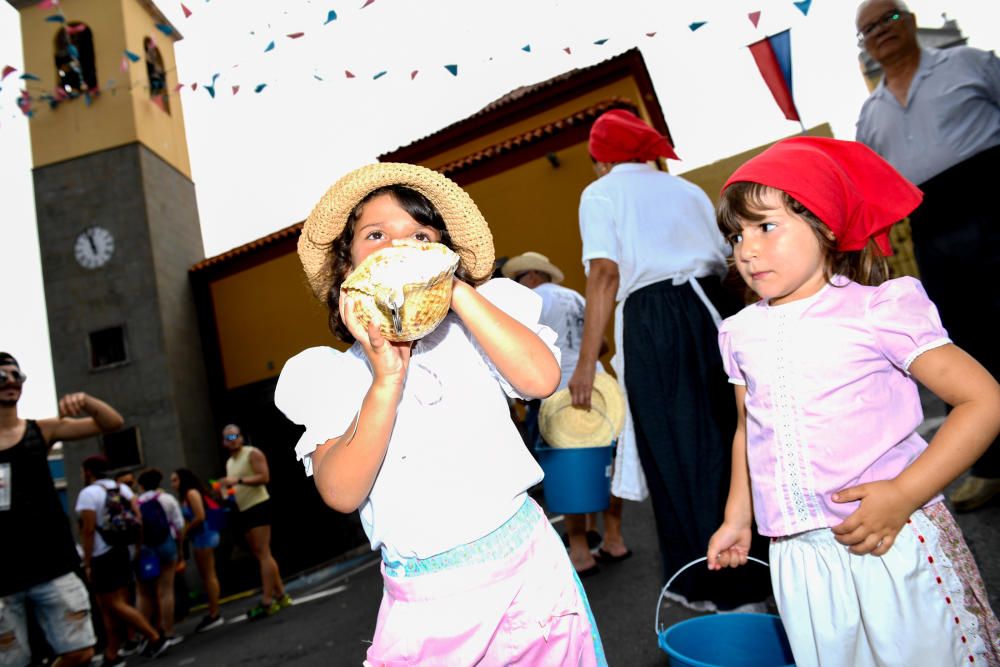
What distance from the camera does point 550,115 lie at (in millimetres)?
15500

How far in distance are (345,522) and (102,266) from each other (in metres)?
10.3

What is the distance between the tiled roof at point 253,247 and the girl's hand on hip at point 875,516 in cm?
1559

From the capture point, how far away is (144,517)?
283 inches

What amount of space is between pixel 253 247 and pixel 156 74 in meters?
6.11

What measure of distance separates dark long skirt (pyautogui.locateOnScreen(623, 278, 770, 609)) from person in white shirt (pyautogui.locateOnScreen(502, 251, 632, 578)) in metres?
1.06

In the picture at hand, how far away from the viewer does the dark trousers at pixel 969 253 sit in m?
3.02

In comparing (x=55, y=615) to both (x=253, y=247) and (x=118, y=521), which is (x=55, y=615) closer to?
(x=118, y=521)

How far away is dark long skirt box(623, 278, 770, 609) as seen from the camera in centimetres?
259

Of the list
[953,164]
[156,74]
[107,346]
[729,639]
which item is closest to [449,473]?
[729,639]

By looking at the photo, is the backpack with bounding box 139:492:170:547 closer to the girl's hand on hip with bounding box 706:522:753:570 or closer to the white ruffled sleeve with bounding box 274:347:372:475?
the white ruffled sleeve with bounding box 274:347:372:475

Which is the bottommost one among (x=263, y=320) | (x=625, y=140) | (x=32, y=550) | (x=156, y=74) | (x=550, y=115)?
(x=32, y=550)

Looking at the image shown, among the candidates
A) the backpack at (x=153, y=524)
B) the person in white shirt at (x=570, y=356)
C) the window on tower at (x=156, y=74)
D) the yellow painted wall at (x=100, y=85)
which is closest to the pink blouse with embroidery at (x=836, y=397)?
the person in white shirt at (x=570, y=356)

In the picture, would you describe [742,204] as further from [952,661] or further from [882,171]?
[952,661]

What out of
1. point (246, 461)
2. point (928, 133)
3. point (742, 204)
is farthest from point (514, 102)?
point (742, 204)
